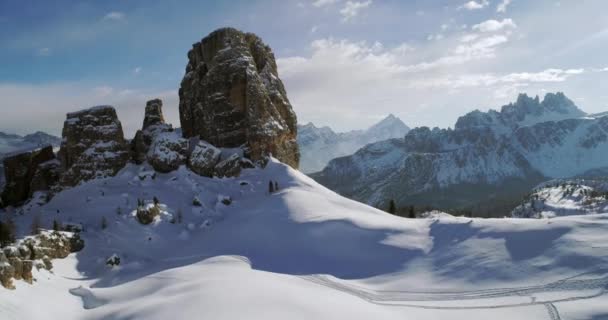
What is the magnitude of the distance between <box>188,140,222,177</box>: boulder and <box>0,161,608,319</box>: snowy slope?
3.43 meters

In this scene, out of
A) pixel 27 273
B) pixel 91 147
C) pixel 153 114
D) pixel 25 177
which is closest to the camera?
pixel 27 273

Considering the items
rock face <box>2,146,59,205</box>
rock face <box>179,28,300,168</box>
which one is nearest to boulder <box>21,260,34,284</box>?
rock face <box>179,28,300,168</box>

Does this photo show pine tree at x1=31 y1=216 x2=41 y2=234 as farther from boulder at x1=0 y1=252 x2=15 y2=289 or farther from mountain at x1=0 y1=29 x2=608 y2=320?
boulder at x1=0 y1=252 x2=15 y2=289

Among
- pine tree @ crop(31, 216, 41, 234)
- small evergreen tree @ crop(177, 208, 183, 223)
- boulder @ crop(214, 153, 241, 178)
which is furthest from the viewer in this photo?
boulder @ crop(214, 153, 241, 178)

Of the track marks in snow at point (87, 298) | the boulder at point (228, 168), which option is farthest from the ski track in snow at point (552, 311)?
the boulder at point (228, 168)

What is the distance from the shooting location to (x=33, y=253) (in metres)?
36.8

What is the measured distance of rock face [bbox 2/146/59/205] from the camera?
217 feet

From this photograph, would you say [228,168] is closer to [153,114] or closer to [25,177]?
[153,114]

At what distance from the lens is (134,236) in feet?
156

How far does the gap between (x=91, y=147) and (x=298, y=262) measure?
1644 inches

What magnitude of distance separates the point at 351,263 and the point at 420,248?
22.5 feet

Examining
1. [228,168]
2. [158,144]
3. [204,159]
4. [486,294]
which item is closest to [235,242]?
[228,168]

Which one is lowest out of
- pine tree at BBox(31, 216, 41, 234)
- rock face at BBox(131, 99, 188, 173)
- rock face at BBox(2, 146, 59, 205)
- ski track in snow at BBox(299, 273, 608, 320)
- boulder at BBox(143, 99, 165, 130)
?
ski track in snow at BBox(299, 273, 608, 320)

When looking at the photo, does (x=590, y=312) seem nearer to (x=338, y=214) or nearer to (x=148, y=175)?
(x=338, y=214)
